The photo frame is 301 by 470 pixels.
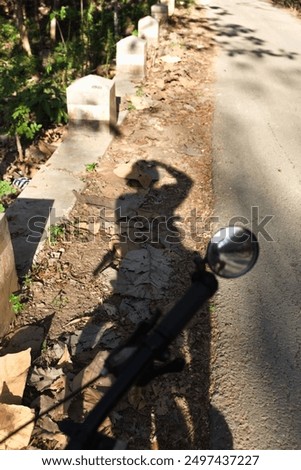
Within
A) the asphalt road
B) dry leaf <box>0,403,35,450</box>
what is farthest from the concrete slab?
the asphalt road

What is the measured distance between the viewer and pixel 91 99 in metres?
6.80

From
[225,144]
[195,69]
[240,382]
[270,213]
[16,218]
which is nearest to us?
[240,382]

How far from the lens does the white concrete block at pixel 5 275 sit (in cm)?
349

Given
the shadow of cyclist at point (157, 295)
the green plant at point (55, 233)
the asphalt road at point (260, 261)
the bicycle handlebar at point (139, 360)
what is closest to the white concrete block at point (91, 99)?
the shadow of cyclist at point (157, 295)

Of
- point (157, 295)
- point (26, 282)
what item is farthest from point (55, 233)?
point (157, 295)

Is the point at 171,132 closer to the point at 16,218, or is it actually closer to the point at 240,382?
the point at 16,218

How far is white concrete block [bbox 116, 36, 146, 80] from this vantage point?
9.47 metres

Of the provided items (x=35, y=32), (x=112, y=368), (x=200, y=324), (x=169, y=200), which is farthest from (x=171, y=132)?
(x=35, y=32)

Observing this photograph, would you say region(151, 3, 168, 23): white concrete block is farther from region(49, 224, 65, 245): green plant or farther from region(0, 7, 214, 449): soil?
region(49, 224, 65, 245): green plant

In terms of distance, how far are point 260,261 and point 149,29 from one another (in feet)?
29.9

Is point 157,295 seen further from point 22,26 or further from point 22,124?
point 22,26

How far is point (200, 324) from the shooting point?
3.88 m

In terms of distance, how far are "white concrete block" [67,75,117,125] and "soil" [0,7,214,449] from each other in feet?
1.82
